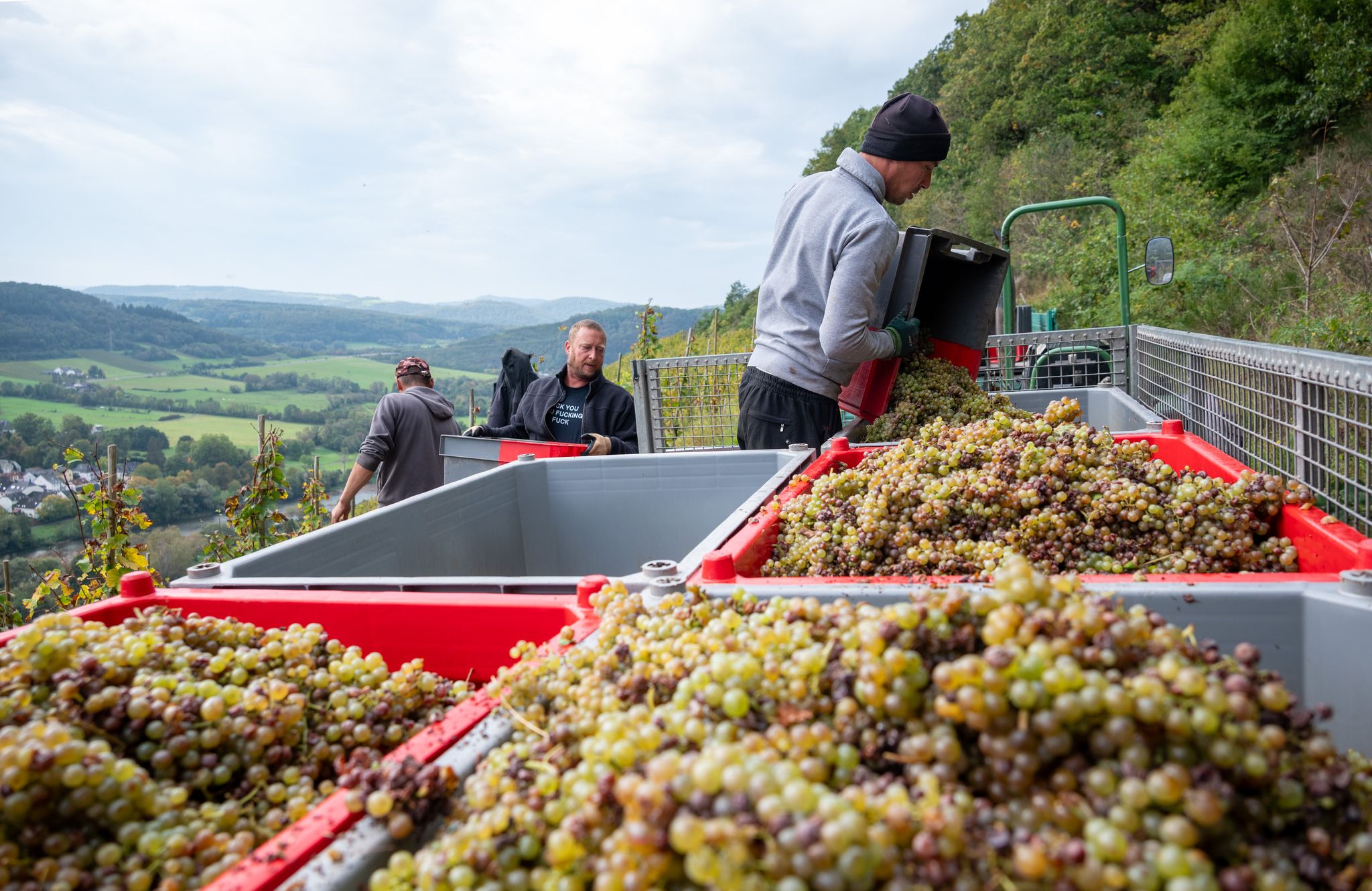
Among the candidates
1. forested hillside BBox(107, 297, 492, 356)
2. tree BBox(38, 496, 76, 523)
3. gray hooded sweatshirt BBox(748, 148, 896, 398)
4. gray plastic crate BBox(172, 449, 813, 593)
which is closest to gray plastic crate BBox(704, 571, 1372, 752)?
gray plastic crate BBox(172, 449, 813, 593)

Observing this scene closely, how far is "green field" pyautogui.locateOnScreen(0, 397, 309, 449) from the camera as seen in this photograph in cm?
1662

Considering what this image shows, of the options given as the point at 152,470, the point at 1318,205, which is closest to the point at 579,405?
the point at 152,470

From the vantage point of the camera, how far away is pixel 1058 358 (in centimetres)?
519

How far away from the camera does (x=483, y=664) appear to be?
1.27m

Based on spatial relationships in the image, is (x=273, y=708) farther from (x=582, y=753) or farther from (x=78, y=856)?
(x=582, y=753)

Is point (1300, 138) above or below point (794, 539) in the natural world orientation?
above

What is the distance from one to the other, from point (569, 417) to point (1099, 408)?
286 centimetres

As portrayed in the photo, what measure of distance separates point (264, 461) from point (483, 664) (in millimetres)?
6332

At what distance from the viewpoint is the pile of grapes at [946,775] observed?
55cm

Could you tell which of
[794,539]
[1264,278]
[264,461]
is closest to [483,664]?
[794,539]

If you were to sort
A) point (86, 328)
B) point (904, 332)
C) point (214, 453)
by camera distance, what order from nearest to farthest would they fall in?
point (904, 332) → point (214, 453) → point (86, 328)

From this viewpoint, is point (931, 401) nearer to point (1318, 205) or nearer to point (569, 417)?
point (569, 417)

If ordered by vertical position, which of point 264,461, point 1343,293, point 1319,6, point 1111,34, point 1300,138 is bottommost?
point 264,461

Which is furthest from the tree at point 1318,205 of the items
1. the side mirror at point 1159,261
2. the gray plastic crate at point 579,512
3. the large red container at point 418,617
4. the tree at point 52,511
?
the tree at point 52,511
